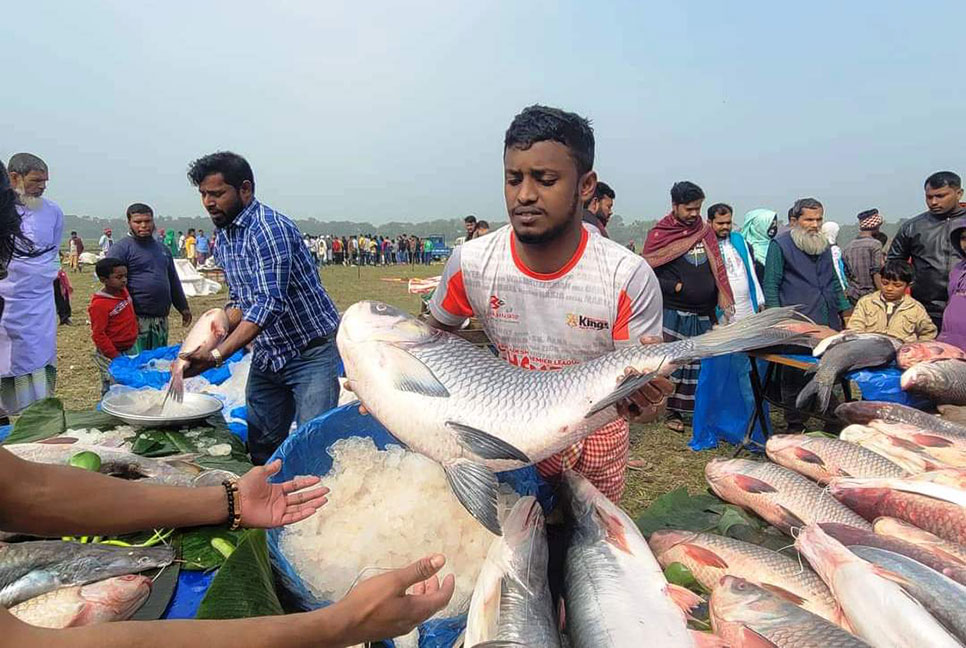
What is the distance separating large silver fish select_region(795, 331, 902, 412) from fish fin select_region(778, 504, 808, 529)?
182 cm

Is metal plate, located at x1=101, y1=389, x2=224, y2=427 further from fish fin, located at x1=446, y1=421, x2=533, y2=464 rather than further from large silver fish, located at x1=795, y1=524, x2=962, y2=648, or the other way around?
large silver fish, located at x1=795, y1=524, x2=962, y2=648

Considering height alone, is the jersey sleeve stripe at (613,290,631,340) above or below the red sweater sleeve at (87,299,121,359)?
above

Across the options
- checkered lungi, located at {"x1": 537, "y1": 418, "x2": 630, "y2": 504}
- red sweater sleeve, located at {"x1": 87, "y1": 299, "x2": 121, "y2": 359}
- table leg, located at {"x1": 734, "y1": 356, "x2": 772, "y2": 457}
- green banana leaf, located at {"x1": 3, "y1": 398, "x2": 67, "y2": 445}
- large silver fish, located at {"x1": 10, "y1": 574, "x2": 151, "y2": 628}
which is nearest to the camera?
large silver fish, located at {"x1": 10, "y1": 574, "x2": 151, "y2": 628}

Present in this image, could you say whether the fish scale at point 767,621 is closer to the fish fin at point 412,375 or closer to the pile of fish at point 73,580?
the fish fin at point 412,375

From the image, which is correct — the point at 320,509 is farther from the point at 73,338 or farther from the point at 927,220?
the point at 73,338

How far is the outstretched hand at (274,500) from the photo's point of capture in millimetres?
1644

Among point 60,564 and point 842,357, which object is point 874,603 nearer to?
point 60,564

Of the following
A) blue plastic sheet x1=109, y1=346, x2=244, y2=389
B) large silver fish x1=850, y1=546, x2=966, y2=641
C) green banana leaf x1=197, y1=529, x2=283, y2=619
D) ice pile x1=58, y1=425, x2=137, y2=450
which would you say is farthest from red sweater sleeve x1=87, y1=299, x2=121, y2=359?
large silver fish x1=850, y1=546, x2=966, y2=641

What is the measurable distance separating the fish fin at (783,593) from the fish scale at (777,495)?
1.63 ft

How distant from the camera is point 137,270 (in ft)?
18.7

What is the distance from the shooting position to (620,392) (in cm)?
145

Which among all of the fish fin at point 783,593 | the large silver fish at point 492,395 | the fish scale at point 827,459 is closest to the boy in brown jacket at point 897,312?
the fish scale at point 827,459

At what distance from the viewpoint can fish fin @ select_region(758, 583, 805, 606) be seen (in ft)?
5.32

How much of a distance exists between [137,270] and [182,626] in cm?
565
